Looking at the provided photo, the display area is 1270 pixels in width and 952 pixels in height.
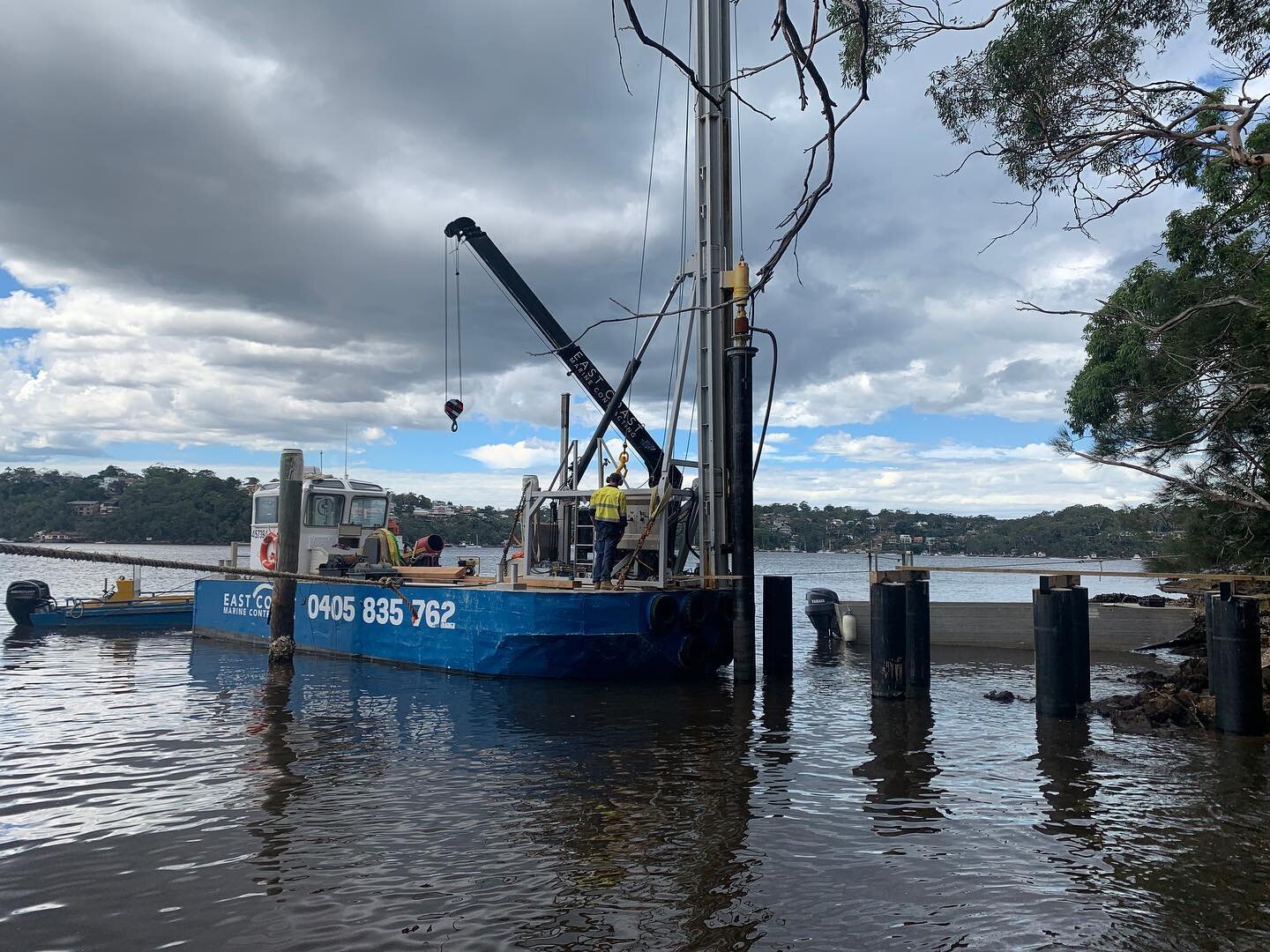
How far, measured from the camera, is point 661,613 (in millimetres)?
13172

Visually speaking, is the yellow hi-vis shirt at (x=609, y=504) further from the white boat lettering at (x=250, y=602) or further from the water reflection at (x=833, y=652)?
the white boat lettering at (x=250, y=602)

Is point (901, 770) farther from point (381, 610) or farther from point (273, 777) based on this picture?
point (381, 610)

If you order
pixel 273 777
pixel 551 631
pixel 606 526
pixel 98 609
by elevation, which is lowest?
pixel 273 777

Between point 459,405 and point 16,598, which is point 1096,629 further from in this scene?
point 16,598

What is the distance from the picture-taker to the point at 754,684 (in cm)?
1363

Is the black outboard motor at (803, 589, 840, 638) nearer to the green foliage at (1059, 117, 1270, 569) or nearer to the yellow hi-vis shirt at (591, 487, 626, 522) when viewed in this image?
the green foliage at (1059, 117, 1270, 569)

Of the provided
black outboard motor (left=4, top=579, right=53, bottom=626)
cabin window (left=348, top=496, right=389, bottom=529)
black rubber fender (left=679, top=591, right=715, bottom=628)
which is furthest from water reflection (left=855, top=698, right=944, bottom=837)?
black outboard motor (left=4, top=579, right=53, bottom=626)

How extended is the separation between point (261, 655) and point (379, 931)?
15.0 metres

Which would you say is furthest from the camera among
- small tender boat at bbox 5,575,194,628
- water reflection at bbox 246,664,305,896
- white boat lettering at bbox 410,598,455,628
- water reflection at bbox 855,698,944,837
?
small tender boat at bbox 5,575,194,628

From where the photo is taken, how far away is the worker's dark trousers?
1334 centimetres

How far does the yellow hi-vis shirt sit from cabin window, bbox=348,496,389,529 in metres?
7.73

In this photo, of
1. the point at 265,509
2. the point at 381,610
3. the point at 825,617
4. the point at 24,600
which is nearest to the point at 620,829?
the point at 381,610

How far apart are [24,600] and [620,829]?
23.1 metres

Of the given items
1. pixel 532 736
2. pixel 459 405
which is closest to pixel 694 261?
pixel 459 405
